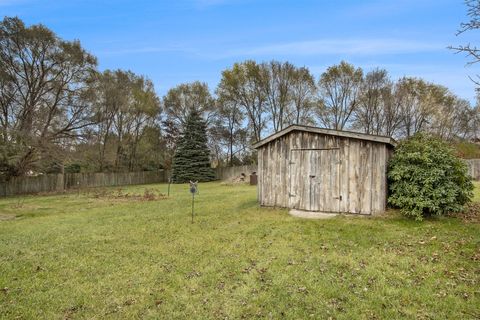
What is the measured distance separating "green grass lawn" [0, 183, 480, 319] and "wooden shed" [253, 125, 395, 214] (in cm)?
76

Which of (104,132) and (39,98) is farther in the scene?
(104,132)

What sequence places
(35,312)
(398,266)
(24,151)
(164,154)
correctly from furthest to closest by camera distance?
(164,154) → (24,151) → (398,266) → (35,312)

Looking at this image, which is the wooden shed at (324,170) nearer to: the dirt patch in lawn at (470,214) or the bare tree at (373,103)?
the dirt patch in lawn at (470,214)

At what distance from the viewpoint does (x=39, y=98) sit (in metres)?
22.9

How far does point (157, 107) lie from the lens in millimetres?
36250

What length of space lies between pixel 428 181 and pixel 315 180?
3011mm

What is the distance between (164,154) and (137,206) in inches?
963

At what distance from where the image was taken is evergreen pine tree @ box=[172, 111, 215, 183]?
3275cm

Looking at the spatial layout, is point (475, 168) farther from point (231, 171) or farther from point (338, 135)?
point (231, 171)

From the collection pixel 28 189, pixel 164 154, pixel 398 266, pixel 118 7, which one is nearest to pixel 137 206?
pixel 118 7

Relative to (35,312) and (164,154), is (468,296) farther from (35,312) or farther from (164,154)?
(164,154)

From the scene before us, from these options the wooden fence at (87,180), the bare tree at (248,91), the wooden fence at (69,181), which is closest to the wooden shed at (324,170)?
the wooden fence at (87,180)

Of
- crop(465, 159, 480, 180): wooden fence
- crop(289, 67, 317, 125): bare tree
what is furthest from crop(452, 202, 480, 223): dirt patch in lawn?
crop(289, 67, 317, 125): bare tree

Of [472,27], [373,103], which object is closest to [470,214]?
[472,27]
